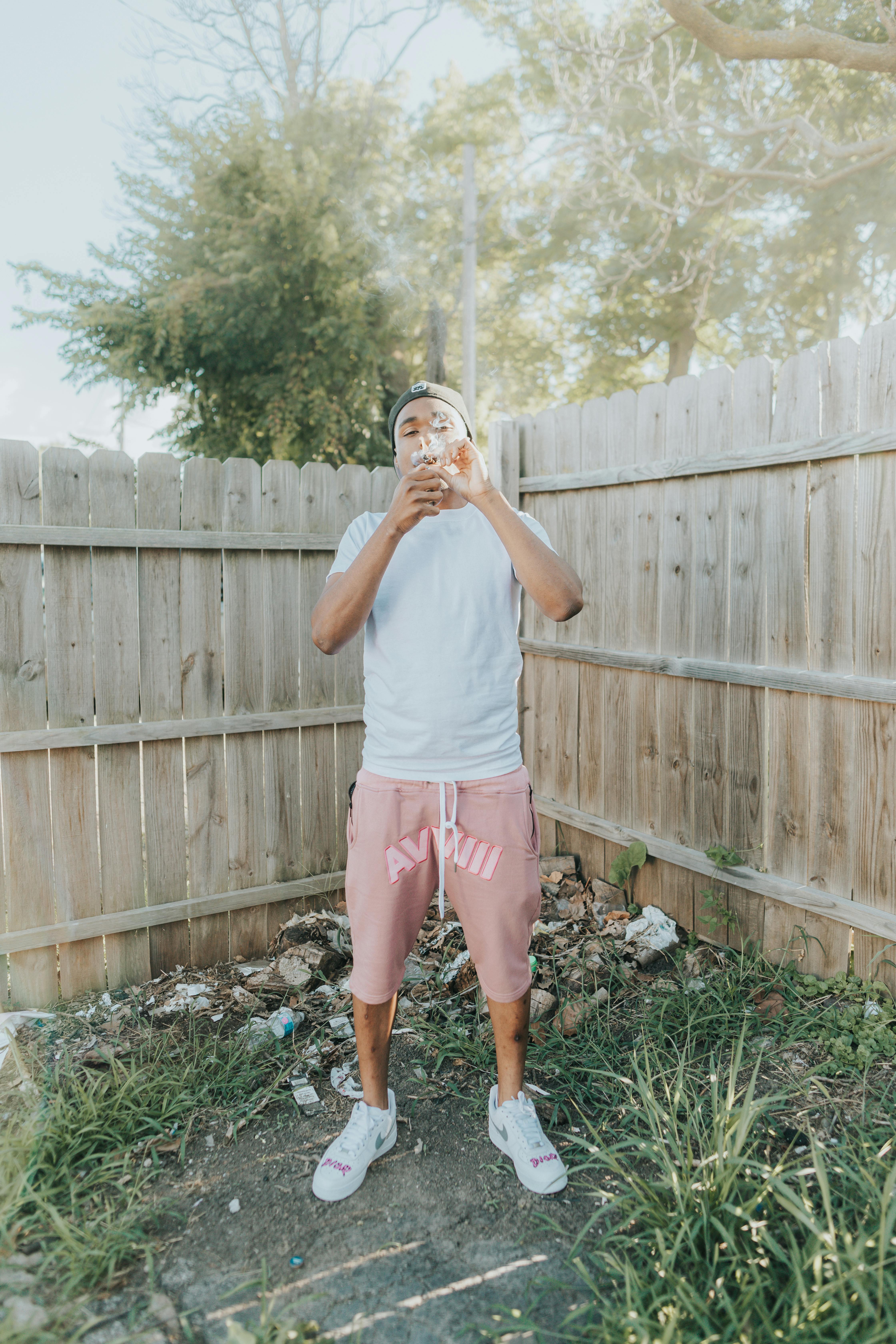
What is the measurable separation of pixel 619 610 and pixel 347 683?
4.10 ft

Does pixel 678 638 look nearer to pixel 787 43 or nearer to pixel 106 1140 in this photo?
pixel 106 1140

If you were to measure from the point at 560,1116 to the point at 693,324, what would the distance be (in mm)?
14234

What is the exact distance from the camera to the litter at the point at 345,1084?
2562 millimetres

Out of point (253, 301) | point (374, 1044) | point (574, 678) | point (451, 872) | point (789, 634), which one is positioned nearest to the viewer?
point (451, 872)

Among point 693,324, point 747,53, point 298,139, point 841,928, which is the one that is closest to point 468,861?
point 841,928

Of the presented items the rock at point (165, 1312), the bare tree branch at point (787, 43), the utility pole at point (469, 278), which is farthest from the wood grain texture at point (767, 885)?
the utility pole at point (469, 278)

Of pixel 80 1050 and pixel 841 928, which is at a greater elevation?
pixel 841 928

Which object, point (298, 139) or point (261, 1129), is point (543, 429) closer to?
point (261, 1129)

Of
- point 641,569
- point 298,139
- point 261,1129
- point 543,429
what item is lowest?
point 261,1129

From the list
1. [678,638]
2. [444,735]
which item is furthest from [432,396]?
[678,638]

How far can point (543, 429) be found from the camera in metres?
4.18

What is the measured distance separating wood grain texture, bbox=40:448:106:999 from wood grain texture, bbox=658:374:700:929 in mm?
2249

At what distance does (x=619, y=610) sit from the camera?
3.76m

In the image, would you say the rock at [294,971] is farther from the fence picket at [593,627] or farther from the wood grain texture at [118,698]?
the fence picket at [593,627]
